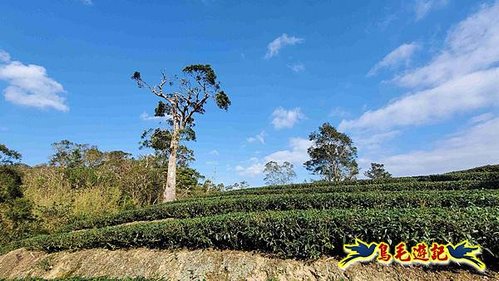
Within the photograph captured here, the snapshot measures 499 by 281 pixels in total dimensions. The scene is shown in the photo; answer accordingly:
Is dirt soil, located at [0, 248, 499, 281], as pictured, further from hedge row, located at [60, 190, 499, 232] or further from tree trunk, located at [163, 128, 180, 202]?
tree trunk, located at [163, 128, 180, 202]

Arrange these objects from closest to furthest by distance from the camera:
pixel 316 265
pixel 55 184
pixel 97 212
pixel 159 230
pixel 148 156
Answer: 1. pixel 316 265
2. pixel 159 230
3. pixel 97 212
4. pixel 55 184
5. pixel 148 156

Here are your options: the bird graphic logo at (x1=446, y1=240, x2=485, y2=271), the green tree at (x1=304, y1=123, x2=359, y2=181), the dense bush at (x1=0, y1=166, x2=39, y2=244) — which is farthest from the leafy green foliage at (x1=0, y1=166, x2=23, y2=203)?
the green tree at (x1=304, y1=123, x2=359, y2=181)

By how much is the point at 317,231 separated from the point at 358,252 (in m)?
0.57

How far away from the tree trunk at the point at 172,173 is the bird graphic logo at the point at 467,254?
45.2ft

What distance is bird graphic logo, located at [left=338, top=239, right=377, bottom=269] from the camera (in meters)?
3.82

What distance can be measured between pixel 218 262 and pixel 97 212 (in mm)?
8666

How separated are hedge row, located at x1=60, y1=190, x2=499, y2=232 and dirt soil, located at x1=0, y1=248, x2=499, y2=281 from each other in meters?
2.54

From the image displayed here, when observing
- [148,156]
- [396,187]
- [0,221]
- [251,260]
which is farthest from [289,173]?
[251,260]

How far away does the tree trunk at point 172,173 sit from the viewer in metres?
15.7

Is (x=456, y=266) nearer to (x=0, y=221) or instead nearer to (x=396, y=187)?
(x=396, y=187)

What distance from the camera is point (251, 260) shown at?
14.7 feet

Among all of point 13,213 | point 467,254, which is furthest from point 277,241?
point 13,213

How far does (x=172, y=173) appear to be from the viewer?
53.1 ft

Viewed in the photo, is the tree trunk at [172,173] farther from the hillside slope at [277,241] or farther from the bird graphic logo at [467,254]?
the bird graphic logo at [467,254]
